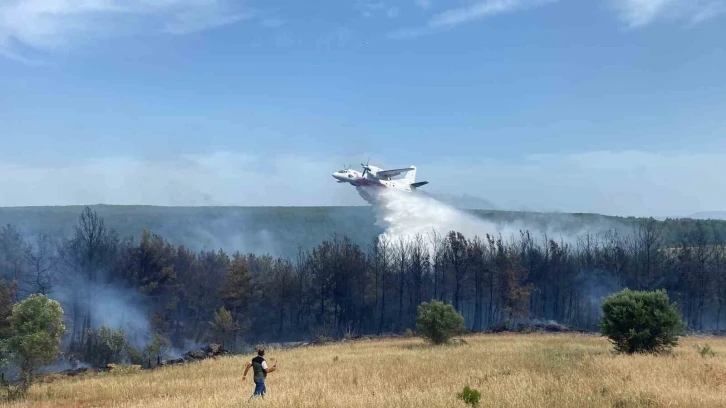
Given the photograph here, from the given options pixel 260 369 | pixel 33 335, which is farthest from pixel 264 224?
pixel 260 369

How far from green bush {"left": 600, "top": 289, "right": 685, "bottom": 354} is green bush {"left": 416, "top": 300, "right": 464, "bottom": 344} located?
1252 cm

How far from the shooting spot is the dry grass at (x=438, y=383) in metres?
14.8

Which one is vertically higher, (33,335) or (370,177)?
(370,177)

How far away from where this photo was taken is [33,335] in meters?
23.4

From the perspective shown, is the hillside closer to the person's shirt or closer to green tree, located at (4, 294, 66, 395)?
green tree, located at (4, 294, 66, 395)

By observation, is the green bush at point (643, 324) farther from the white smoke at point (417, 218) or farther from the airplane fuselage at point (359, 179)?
the white smoke at point (417, 218)

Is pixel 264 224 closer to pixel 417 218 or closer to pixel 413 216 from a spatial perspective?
pixel 417 218

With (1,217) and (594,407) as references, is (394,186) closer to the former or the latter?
(594,407)

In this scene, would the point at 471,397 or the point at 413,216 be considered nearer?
the point at 471,397

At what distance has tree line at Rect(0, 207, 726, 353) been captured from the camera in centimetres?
6562

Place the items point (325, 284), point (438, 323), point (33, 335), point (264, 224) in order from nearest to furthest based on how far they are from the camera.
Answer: point (33, 335) → point (438, 323) → point (325, 284) → point (264, 224)

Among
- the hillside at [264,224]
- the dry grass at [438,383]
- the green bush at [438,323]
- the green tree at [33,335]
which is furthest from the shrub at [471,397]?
the hillside at [264,224]

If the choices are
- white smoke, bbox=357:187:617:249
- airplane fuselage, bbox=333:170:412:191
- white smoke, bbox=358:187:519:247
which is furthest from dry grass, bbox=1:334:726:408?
white smoke, bbox=357:187:617:249

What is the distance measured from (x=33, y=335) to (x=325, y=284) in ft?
166
